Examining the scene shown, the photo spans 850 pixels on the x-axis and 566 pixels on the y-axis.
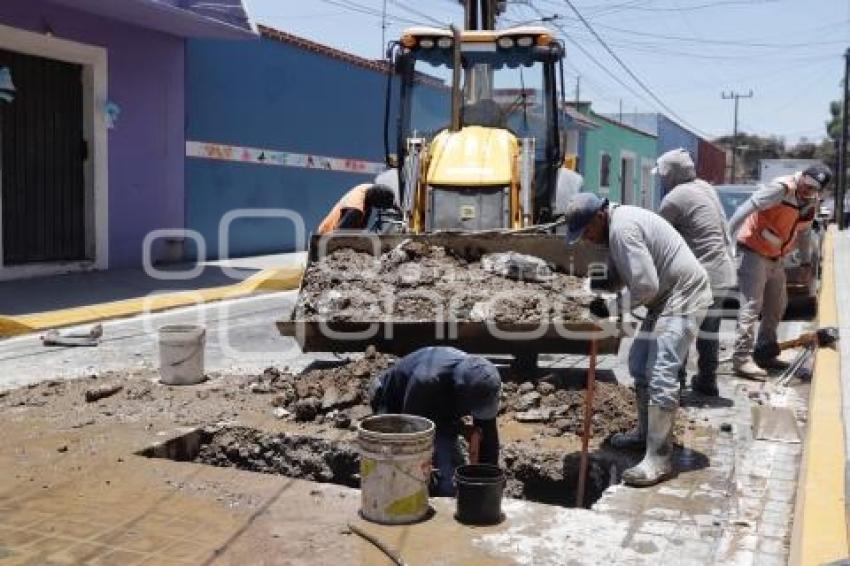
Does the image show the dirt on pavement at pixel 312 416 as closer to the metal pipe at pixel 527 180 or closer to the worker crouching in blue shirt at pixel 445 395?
the worker crouching in blue shirt at pixel 445 395

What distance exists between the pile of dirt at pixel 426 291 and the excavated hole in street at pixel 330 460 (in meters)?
1.43

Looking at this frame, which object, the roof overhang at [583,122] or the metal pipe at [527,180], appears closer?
the metal pipe at [527,180]

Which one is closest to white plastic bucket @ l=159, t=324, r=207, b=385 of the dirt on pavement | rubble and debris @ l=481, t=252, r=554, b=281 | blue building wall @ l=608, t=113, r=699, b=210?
the dirt on pavement

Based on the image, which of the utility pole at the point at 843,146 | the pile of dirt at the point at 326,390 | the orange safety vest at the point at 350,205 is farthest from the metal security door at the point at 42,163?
the utility pole at the point at 843,146

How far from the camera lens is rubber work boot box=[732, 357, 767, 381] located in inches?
310

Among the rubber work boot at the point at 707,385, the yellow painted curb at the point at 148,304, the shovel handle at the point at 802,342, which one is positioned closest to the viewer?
the rubber work boot at the point at 707,385

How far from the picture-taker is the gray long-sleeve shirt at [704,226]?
22.9ft

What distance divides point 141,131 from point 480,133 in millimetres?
7177

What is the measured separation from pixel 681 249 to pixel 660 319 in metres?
0.43

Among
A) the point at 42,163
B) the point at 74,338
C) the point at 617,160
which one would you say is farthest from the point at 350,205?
the point at 617,160

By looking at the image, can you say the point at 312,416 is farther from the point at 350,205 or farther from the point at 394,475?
the point at 350,205

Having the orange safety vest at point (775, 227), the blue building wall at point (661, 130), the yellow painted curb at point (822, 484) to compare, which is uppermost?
the blue building wall at point (661, 130)

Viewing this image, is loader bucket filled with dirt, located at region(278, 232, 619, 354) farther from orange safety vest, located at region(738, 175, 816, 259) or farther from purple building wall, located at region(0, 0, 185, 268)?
purple building wall, located at region(0, 0, 185, 268)

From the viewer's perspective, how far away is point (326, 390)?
6457mm
